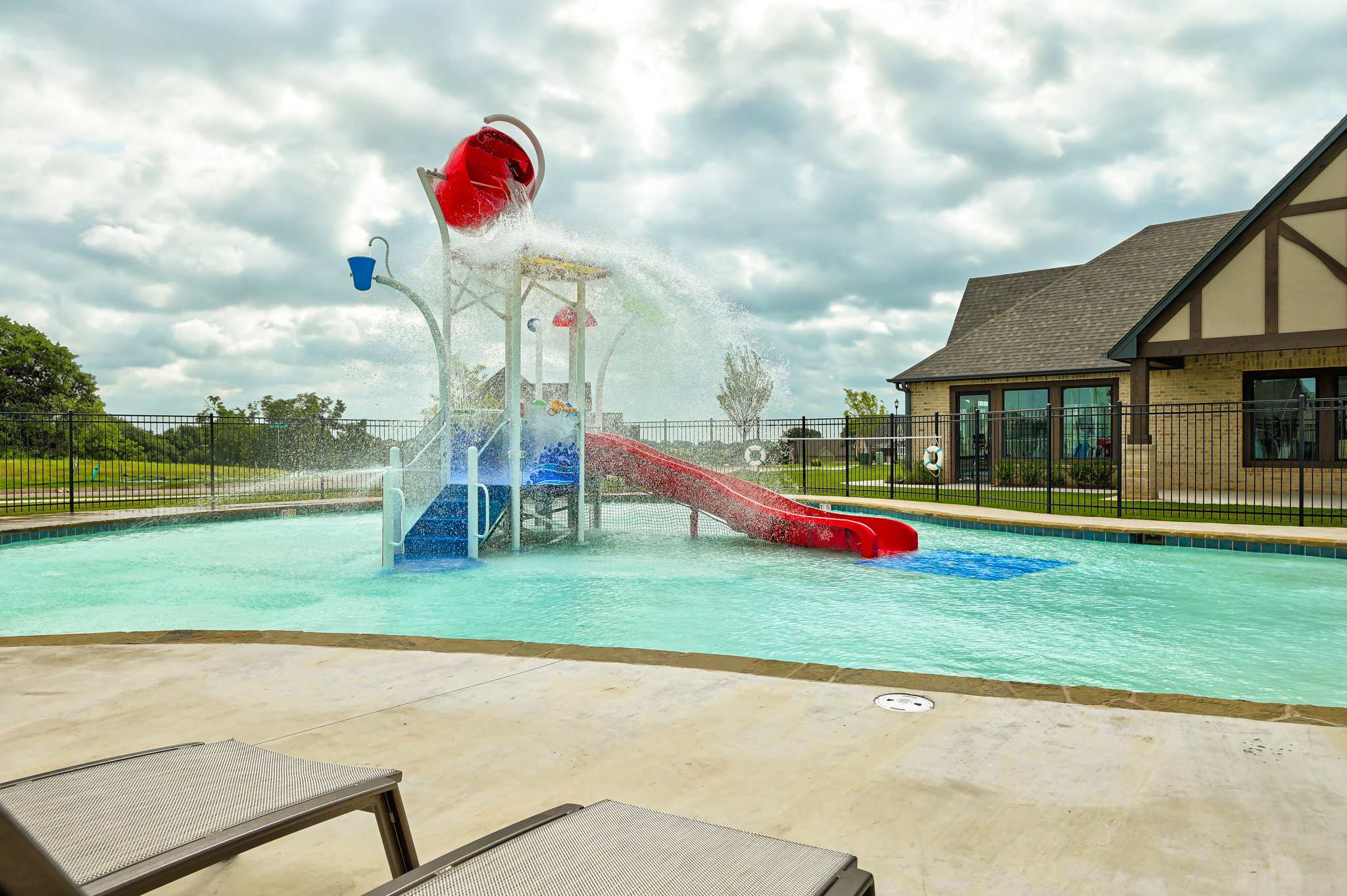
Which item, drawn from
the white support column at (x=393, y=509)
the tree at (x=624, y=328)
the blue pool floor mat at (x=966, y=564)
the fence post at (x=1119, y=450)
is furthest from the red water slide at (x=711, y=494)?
the fence post at (x=1119, y=450)

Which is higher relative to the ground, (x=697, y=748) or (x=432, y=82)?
(x=432, y=82)

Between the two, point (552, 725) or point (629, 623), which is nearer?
point (552, 725)

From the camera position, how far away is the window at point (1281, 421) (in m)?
16.8

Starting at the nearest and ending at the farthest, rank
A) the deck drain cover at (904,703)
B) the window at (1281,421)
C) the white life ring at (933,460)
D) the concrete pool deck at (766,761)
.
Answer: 1. the concrete pool deck at (766,761)
2. the deck drain cover at (904,703)
3. the window at (1281,421)
4. the white life ring at (933,460)

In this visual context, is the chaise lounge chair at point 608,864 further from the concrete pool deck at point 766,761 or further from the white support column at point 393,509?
the white support column at point 393,509

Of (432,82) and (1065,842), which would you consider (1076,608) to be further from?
(432,82)

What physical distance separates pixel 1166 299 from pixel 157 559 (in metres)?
19.0

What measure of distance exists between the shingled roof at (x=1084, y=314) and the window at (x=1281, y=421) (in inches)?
119

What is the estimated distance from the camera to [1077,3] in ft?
33.1

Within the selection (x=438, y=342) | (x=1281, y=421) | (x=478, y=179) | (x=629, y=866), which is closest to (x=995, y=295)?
(x=1281, y=421)

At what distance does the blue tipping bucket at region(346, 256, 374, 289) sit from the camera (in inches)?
394

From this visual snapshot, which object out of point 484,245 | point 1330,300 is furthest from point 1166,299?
point 484,245

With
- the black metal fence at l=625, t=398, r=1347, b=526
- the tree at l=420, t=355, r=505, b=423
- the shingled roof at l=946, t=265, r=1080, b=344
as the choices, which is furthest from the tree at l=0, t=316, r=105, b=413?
the shingled roof at l=946, t=265, r=1080, b=344

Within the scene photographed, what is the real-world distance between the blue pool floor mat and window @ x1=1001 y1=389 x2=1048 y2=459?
1127 cm
